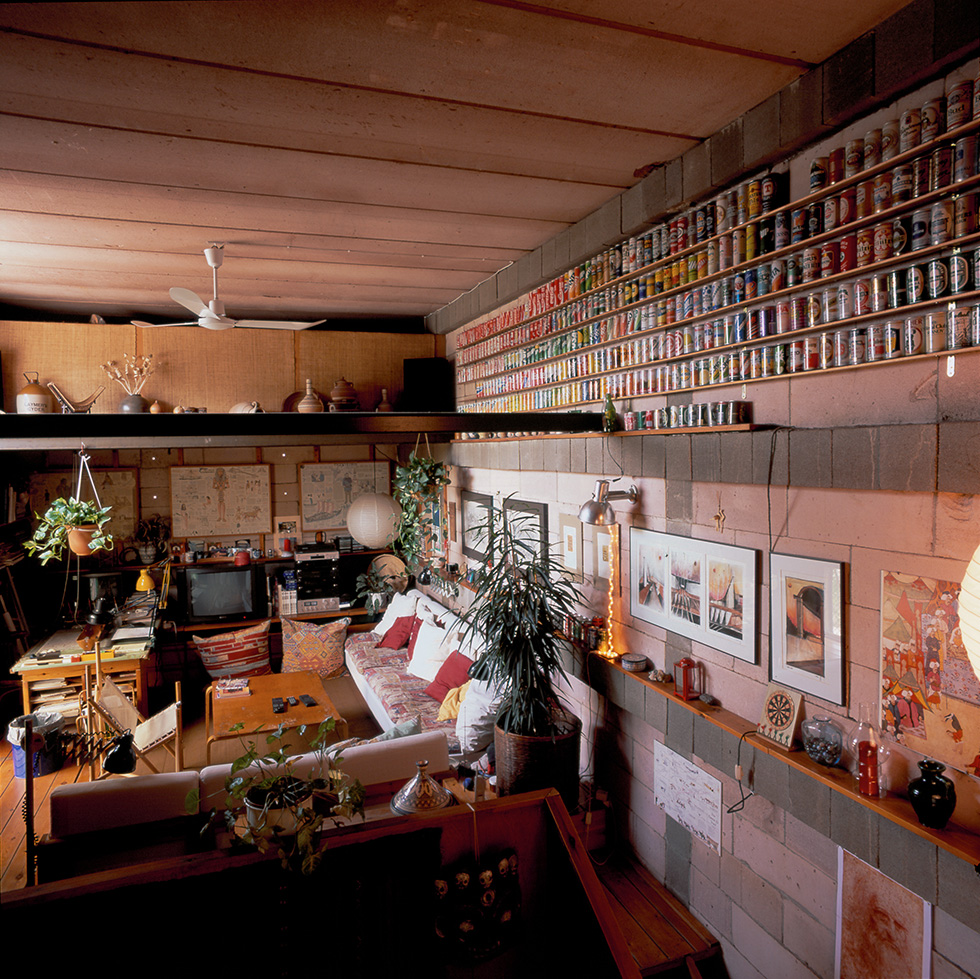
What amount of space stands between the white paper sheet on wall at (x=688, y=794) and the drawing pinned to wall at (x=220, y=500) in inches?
208

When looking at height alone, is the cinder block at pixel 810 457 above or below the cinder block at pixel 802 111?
below

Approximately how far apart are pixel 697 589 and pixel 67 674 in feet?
17.1

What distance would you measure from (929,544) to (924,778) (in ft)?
2.31

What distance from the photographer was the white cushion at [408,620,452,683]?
220 inches

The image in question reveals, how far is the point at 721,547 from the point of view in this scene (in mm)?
2908

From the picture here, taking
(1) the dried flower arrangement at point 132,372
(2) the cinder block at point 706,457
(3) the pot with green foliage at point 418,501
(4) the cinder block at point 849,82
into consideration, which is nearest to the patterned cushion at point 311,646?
(3) the pot with green foliage at point 418,501

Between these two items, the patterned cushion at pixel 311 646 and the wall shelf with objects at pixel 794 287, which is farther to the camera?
the patterned cushion at pixel 311 646

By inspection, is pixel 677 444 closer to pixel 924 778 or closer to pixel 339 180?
pixel 924 778

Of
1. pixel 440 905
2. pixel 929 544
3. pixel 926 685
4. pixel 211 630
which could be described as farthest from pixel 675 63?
pixel 211 630

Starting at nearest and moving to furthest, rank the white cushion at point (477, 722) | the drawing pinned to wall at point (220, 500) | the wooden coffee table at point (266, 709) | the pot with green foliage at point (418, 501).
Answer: the white cushion at point (477, 722)
the wooden coffee table at point (266, 709)
the pot with green foliage at point (418, 501)
the drawing pinned to wall at point (220, 500)

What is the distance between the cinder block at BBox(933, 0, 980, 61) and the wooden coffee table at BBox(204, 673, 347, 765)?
4.53 meters

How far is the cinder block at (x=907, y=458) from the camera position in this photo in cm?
199

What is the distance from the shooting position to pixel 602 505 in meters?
3.40

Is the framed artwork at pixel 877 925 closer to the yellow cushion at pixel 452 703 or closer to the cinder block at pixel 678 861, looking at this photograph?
the cinder block at pixel 678 861
